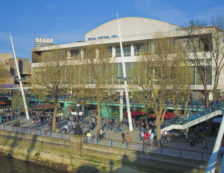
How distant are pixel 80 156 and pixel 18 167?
5.90m

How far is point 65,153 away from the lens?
2008 cm

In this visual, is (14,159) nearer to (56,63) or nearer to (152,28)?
(56,63)

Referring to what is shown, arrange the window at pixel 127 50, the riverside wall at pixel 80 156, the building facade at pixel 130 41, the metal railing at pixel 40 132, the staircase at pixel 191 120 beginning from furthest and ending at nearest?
the window at pixel 127 50, the building facade at pixel 130 41, the metal railing at pixel 40 132, the staircase at pixel 191 120, the riverside wall at pixel 80 156

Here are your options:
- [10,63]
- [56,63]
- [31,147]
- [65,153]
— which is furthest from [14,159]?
[10,63]

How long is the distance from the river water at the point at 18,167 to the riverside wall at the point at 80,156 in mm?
501

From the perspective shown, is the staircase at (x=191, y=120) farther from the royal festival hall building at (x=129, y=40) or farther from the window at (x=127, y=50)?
the window at (x=127, y=50)

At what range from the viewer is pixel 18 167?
2050cm

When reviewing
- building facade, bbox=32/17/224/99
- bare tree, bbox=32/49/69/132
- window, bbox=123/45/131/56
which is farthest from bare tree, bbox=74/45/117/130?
window, bbox=123/45/131/56

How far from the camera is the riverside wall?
1580 centimetres

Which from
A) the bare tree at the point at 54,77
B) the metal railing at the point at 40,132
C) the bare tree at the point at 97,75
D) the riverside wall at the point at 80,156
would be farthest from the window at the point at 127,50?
the riverside wall at the point at 80,156

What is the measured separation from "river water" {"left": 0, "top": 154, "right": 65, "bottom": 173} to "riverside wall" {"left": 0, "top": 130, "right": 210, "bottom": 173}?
19.7 inches

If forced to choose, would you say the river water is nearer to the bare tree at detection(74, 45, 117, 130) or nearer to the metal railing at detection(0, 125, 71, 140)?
the metal railing at detection(0, 125, 71, 140)

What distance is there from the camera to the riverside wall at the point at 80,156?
15797mm

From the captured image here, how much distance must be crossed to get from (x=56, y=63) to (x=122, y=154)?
15.1 m
